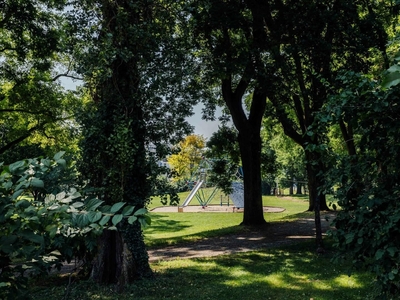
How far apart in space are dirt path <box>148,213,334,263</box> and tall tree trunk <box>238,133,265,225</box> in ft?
1.99

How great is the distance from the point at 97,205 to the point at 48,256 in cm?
39

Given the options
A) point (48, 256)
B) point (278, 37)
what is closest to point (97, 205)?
point (48, 256)

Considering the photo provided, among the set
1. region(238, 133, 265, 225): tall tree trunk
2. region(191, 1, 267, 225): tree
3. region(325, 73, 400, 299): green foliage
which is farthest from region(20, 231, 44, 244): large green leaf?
region(238, 133, 265, 225): tall tree trunk

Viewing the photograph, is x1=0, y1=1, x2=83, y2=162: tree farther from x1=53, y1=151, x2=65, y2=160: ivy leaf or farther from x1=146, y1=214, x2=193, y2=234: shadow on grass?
x1=53, y1=151, x2=65, y2=160: ivy leaf

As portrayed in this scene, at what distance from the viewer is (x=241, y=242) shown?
10.9 meters

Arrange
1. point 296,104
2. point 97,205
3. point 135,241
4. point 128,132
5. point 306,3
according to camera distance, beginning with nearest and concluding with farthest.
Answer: point 97,205
point 128,132
point 135,241
point 306,3
point 296,104

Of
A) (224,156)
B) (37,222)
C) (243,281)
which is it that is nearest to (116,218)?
(37,222)

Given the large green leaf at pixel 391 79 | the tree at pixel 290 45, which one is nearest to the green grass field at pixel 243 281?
the tree at pixel 290 45

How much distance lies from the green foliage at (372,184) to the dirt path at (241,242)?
6591mm

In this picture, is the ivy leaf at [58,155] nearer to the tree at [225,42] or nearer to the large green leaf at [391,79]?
the large green leaf at [391,79]

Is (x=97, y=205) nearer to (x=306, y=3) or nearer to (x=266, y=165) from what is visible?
(x=306, y=3)

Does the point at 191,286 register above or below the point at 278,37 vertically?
below

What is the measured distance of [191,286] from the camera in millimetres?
6348

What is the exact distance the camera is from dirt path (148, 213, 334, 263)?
979 cm
